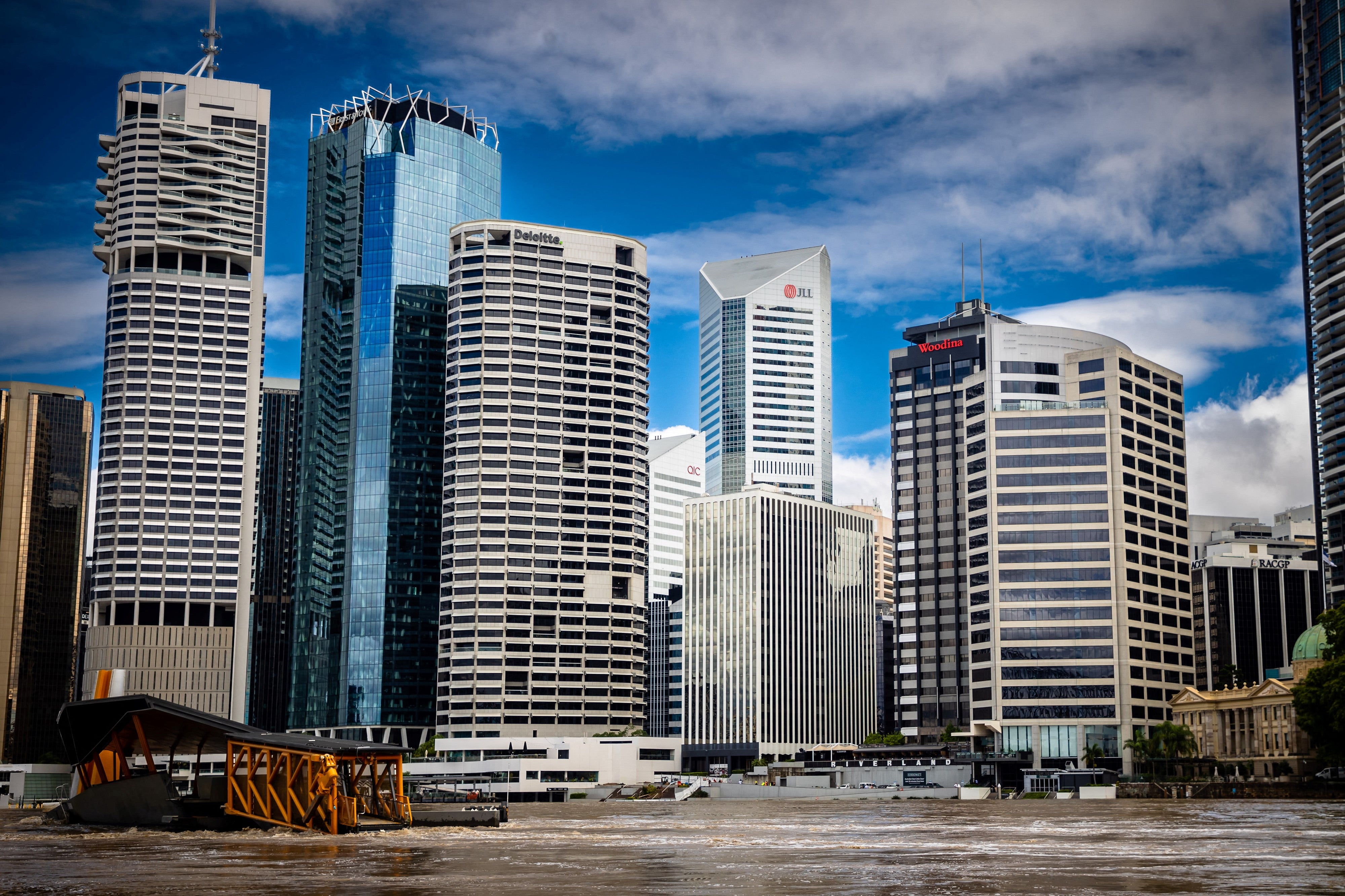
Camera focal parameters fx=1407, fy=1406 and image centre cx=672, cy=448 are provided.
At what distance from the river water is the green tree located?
42.4m

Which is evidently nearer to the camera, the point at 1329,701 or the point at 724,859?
the point at 724,859

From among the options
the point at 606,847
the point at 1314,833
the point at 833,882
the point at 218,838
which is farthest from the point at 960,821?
the point at 833,882

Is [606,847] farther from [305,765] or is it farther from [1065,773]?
[1065,773]

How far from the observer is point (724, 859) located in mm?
56469

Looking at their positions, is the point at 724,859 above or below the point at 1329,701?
below

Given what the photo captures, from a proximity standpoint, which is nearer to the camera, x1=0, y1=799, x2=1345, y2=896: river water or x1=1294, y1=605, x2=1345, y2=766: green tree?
x1=0, y1=799, x2=1345, y2=896: river water

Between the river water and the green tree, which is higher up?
the green tree

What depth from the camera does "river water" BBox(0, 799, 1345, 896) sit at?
4297 cm

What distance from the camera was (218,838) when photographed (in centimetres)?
7631

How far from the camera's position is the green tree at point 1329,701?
138250 millimetres

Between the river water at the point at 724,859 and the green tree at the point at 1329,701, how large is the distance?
139 ft

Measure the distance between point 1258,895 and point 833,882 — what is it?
12250 mm

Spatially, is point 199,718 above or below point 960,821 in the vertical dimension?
above

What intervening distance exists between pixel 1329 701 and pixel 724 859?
10665cm
